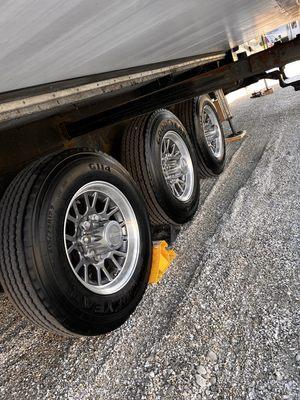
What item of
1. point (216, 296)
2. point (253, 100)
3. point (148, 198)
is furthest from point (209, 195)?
point (253, 100)

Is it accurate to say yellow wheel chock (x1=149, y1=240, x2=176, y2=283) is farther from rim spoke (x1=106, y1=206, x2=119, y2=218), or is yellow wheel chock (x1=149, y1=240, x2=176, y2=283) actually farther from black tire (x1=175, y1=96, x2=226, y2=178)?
black tire (x1=175, y1=96, x2=226, y2=178)

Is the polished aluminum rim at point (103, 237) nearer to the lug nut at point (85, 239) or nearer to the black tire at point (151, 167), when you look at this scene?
the lug nut at point (85, 239)

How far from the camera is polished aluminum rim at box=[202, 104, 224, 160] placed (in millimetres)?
4655

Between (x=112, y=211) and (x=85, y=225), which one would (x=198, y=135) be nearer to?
(x=112, y=211)

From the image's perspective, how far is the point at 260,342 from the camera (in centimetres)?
188

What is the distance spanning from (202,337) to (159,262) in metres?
0.79

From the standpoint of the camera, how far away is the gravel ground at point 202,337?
5.77ft

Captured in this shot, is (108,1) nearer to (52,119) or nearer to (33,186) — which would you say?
(33,186)

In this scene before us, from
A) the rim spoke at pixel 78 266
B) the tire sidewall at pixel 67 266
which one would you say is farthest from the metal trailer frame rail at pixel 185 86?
the rim spoke at pixel 78 266

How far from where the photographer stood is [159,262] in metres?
2.72

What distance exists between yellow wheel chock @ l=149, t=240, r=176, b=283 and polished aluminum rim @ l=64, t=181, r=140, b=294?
1.03ft

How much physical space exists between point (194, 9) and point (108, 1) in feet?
2.31

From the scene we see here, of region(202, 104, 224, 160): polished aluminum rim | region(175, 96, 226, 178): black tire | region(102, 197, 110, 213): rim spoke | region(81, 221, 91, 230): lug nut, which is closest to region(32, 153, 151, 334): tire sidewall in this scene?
region(102, 197, 110, 213): rim spoke

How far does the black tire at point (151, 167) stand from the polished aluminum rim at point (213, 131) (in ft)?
4.87
